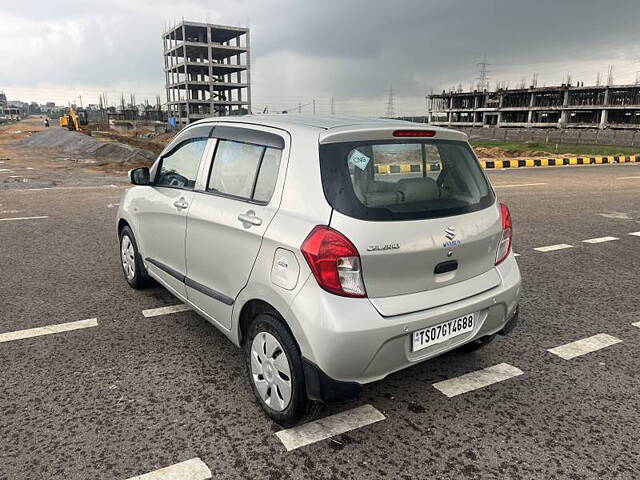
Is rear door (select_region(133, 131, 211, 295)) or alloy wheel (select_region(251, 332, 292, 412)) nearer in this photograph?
alloy wheel (select_region(251, 332, 292, 412))

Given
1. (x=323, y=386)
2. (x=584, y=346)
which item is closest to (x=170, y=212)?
(x=323, y=386)

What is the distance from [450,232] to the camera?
2.73 m

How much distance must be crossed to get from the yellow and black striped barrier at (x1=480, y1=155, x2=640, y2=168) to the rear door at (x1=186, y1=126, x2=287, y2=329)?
16.6 meters

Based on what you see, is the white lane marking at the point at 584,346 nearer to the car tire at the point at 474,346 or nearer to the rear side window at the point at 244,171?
the car tire at the point at 474,346

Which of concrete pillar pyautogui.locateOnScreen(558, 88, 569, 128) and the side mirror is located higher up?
concrete pillar pyautogui.locateOnScreen(558, 88, 569, 128)

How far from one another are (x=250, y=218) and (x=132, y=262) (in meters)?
2.38

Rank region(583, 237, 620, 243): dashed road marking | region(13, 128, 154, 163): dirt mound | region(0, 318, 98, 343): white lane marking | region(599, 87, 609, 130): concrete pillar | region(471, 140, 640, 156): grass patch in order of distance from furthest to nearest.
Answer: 1. region(599, 87, 609, 130): concrete pillar
2. region(471, 140, 640, 156): grass patch
3. region(13, 128, 154, 163): dirt mound
4. region(583, 237, 620, 243): dashed road marking
5. region(0, 318, 98, 343): white lane marking

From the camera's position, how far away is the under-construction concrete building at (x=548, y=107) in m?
75.2

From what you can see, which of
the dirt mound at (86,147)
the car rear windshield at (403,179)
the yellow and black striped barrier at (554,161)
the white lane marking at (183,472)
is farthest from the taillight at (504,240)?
the dirt mound at (86,147)

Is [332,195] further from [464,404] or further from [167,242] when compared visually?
[167,242]

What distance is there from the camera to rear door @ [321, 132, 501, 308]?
2477 mm

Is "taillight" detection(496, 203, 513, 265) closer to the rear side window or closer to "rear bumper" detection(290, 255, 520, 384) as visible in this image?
"rear bumper" detection(290, 255, 520, 384)

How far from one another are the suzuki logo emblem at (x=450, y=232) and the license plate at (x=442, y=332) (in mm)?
464

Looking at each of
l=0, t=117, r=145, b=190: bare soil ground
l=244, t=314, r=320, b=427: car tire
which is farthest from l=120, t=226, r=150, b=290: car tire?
l=0, t=117, r=145, b=190: bare soil ground
